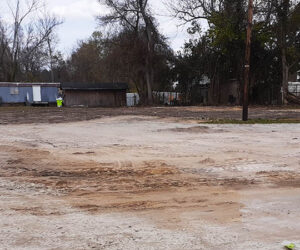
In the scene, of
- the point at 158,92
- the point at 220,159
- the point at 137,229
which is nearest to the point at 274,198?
the point at 137,229

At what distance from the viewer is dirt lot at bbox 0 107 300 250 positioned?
168 inches

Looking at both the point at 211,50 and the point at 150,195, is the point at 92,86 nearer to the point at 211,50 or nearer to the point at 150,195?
the point at 211,50

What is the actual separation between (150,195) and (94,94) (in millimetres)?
41031

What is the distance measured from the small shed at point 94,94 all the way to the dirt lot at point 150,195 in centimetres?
3409

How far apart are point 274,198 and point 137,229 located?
242cm

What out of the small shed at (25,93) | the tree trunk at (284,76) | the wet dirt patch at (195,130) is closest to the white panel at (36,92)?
the small shed at (25,93)

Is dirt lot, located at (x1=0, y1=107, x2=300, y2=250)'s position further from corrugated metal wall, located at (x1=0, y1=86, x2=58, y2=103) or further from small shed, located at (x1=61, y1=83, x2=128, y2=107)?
small shed, located at (x1=61, y1=83, x2=128, y2=107)

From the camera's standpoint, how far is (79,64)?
7012cm

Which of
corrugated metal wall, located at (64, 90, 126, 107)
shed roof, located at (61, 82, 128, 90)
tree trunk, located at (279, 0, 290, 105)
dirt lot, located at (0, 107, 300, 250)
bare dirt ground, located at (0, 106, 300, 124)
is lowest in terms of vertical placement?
dirt lot, located at (0, 107, 300, 250)

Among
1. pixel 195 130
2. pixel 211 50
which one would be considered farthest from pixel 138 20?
pixel 195 130

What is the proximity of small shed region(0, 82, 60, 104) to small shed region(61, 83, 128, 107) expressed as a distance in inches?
85.4

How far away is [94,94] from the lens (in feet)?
151

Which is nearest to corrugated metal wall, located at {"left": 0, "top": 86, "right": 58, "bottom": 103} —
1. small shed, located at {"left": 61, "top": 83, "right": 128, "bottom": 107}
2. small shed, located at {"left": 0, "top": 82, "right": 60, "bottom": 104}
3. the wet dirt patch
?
small shed, located at {"left": 0, "top": 82, "right": 60, "bottom": 104}

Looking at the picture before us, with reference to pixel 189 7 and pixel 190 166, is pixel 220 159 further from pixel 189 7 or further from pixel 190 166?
pixel 189 7
